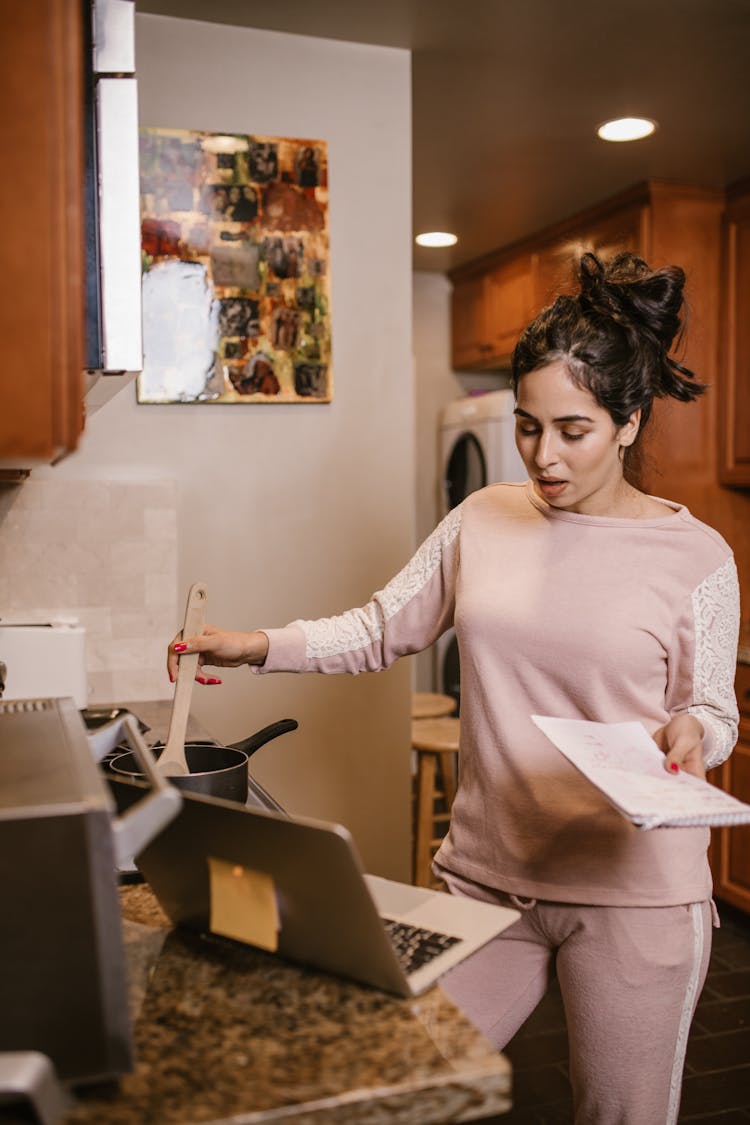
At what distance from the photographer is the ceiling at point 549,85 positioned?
2.30 meters

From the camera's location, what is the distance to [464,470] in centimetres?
480

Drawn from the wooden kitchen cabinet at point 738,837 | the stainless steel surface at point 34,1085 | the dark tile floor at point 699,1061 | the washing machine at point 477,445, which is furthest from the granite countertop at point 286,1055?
the washing machine at point 477,445

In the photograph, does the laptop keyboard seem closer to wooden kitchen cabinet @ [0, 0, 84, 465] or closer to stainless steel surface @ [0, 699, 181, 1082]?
stainless steel surface @ [0, 699, 181, 1082]

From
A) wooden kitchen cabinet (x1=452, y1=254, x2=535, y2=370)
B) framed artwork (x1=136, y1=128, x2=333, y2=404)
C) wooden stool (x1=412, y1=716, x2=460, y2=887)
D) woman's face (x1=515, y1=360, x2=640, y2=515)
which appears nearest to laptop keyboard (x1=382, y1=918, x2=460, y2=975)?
woman's face (x1=515, y1=360, x2=640, y2=515)

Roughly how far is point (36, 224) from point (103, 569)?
1616 mm

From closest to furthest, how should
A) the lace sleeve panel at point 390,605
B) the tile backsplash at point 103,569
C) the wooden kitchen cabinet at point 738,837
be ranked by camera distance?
the lace sleeve panel at point 390,605 → the tile backsplash at point 103,569 → the wooden kitchen cabinet at point 738,837

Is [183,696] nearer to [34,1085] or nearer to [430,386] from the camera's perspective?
[34,1085]

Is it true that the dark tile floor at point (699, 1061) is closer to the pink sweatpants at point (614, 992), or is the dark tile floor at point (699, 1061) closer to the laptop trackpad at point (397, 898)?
the pink sweatpants at point (614, 992)

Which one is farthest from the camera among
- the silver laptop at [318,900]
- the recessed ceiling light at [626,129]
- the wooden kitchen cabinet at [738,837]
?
the wooden kitchen cabinet at [738,837]

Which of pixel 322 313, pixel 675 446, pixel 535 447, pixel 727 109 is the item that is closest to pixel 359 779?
pixel 322 313

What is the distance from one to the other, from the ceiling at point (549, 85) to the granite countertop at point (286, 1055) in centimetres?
209

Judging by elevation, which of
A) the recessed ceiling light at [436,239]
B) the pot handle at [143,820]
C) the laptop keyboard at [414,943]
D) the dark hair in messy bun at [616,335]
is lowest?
the laptop keyboard at [414,943]

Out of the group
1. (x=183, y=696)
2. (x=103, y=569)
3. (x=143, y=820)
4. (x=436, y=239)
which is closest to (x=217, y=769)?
(x=183, y=696)

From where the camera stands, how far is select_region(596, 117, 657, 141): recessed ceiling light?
296cm
